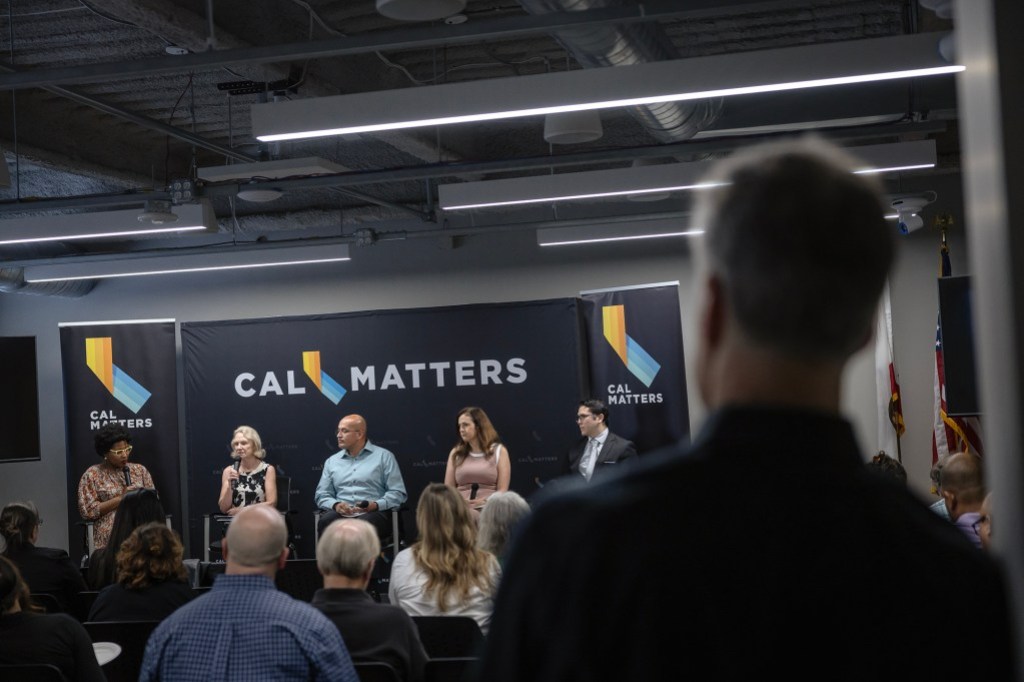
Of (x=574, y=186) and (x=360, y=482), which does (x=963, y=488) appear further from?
(x=360, y=482)

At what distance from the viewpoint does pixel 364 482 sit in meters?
8.80

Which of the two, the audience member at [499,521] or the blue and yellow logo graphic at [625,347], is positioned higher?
the blue and yellow logo graphic at [625,347]

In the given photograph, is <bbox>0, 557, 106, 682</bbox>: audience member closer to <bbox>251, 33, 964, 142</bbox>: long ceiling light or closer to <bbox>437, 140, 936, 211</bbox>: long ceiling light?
<bbox>251, 33, 964, 142</bbox>: long ceiling light

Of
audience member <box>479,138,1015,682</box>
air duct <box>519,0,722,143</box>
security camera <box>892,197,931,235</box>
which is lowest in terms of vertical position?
audience member <box>479,138,1015,682</box>

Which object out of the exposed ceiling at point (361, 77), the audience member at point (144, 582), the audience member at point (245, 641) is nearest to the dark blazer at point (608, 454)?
the exposed ceiling at point (361, 77)

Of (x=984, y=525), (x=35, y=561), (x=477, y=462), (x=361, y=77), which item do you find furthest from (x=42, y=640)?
(x=477, y=462)

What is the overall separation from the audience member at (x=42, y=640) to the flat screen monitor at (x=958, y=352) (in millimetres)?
3205

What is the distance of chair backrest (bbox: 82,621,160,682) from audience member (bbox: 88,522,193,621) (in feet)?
0.90

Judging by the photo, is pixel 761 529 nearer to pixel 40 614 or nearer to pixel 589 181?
pixel 40 614

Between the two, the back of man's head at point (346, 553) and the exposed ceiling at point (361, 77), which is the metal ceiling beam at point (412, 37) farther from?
→ the back of man's head at point (346, 553)

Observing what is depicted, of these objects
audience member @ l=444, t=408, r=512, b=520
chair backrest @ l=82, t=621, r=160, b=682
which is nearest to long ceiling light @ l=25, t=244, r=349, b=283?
audience member @ l=444, t=408, r=512, b=520

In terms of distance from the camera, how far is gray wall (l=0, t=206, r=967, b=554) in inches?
→ 397

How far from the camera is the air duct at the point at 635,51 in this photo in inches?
172

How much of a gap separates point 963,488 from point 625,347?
5.73 metres
